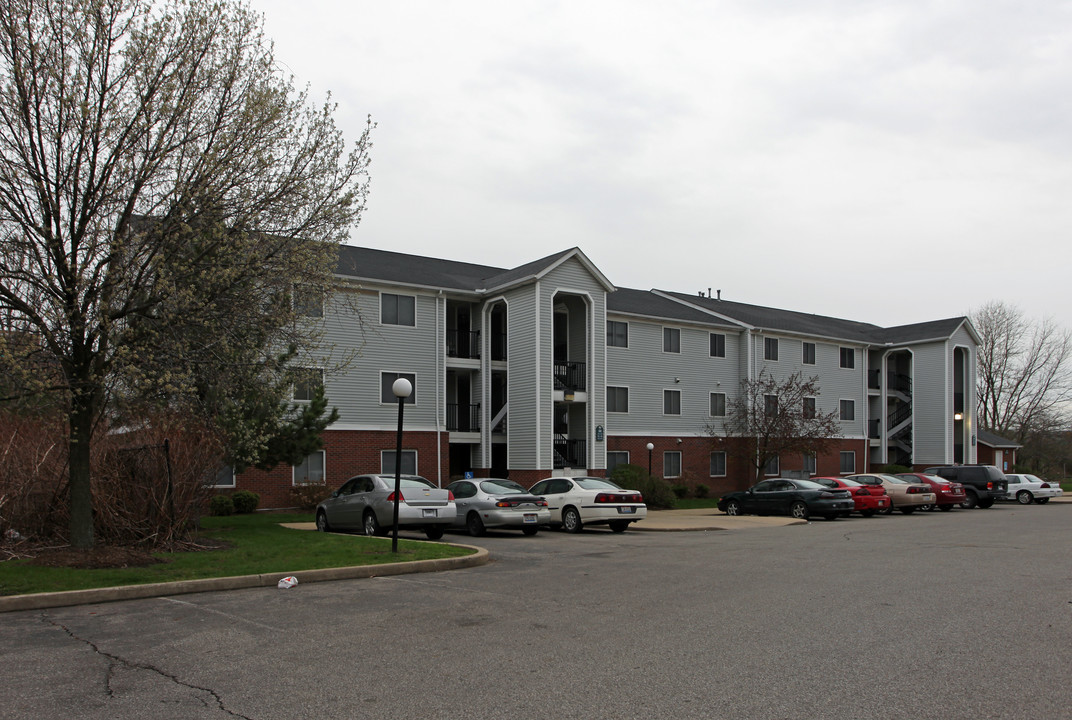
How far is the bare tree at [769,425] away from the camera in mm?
37250

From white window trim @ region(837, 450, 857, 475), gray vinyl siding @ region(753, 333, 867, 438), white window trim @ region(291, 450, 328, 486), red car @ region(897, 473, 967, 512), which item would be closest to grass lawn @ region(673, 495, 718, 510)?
gray vinyl siding @ region(753, 333, 867, 438)

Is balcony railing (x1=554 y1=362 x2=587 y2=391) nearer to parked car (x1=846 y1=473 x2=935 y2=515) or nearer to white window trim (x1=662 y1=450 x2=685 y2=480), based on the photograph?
white window trim (x1=662 y1=450 x2=685 y2=480)

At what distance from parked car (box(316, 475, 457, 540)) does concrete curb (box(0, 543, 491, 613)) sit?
4.22 metres

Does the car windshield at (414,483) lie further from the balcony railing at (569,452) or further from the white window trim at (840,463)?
the white window trim at (840,463)

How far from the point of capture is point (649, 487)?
1278 inches

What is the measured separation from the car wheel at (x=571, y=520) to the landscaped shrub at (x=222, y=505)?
10.0 metres

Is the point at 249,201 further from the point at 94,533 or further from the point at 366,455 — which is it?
the point at 366,455

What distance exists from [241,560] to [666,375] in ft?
88.1

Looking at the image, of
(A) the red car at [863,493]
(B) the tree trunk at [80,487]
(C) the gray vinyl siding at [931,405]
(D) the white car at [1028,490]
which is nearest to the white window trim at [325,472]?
(B) the tree trunk at [80,487]

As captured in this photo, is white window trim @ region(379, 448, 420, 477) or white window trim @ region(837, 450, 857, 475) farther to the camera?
white window trim @ region(837, 450, 857, 475)

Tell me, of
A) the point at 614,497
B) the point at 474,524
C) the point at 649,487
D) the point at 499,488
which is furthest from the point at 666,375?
the point at 474,524

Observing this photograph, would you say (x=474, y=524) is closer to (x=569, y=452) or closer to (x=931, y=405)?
(x=569, y=452)

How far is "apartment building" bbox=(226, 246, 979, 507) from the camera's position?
3008cm

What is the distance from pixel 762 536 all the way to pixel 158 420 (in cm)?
1286
